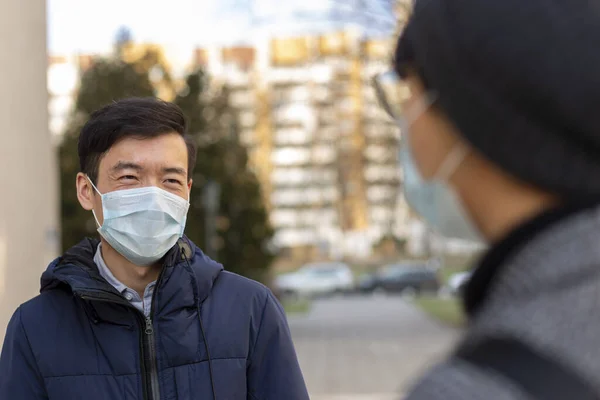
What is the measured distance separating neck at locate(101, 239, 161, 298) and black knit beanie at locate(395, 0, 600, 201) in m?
1.63

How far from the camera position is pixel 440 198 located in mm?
1168

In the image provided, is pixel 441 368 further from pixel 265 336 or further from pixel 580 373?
pixel 265 336

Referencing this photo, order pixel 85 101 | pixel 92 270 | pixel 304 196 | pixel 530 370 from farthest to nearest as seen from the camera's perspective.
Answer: pixel 304 196
pixel 85 101
pixel 92 270
pixel 530 370

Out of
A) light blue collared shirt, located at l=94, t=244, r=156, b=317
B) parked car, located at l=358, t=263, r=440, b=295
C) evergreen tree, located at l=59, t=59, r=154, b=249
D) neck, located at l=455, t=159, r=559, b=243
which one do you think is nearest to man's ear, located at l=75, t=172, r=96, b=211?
light blue collared shirt, located at l=94, t=244, r=156, b=317

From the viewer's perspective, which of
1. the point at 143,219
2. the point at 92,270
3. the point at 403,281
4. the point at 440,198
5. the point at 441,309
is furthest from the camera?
the point at 403,281

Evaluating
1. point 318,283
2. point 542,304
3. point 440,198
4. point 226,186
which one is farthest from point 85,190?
point 318,283

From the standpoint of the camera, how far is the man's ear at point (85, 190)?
260 centimetres

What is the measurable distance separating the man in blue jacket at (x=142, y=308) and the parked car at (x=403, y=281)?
3434 centimetres

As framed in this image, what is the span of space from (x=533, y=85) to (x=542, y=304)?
22 cm

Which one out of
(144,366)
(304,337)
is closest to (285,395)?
(144,366)

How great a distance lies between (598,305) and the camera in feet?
2.77

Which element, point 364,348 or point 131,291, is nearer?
point 131,291

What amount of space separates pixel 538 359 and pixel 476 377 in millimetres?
60

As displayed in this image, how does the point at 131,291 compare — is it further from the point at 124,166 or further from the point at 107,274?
the point at 124,166
